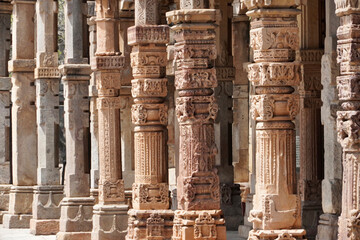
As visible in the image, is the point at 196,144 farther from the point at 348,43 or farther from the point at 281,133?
the point at 348,43

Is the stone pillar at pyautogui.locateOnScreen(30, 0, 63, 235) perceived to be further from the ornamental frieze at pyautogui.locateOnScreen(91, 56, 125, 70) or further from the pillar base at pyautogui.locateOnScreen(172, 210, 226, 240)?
the pillar base at pyautogui.locateOnScreen(172, 210, 226, 240)

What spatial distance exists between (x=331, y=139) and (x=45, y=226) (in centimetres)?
1110

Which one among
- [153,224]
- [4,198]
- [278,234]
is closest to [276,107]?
[278,234]

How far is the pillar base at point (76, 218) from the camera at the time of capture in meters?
27.1

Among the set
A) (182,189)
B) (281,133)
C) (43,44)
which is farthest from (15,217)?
(281,133)

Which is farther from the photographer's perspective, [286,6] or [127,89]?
[127,89]

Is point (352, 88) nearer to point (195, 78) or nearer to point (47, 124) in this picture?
point (195, 78)

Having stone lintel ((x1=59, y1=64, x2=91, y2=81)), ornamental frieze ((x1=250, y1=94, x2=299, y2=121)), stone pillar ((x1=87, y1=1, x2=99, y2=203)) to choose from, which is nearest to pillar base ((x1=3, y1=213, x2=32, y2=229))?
stone pillar ((x1=87, y1=1, x2=99, y2=203))

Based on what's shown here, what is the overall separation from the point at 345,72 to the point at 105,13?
9999mm

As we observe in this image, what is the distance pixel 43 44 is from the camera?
29922 millimetres

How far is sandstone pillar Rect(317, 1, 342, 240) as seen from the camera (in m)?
20.1

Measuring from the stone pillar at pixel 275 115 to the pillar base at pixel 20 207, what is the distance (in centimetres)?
1492

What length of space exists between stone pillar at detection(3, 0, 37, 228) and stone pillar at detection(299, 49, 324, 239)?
8.63 meters

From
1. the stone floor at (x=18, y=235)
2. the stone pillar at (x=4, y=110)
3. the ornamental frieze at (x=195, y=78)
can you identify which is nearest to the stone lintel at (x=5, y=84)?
the stone pillar at (x=4, y=110)
